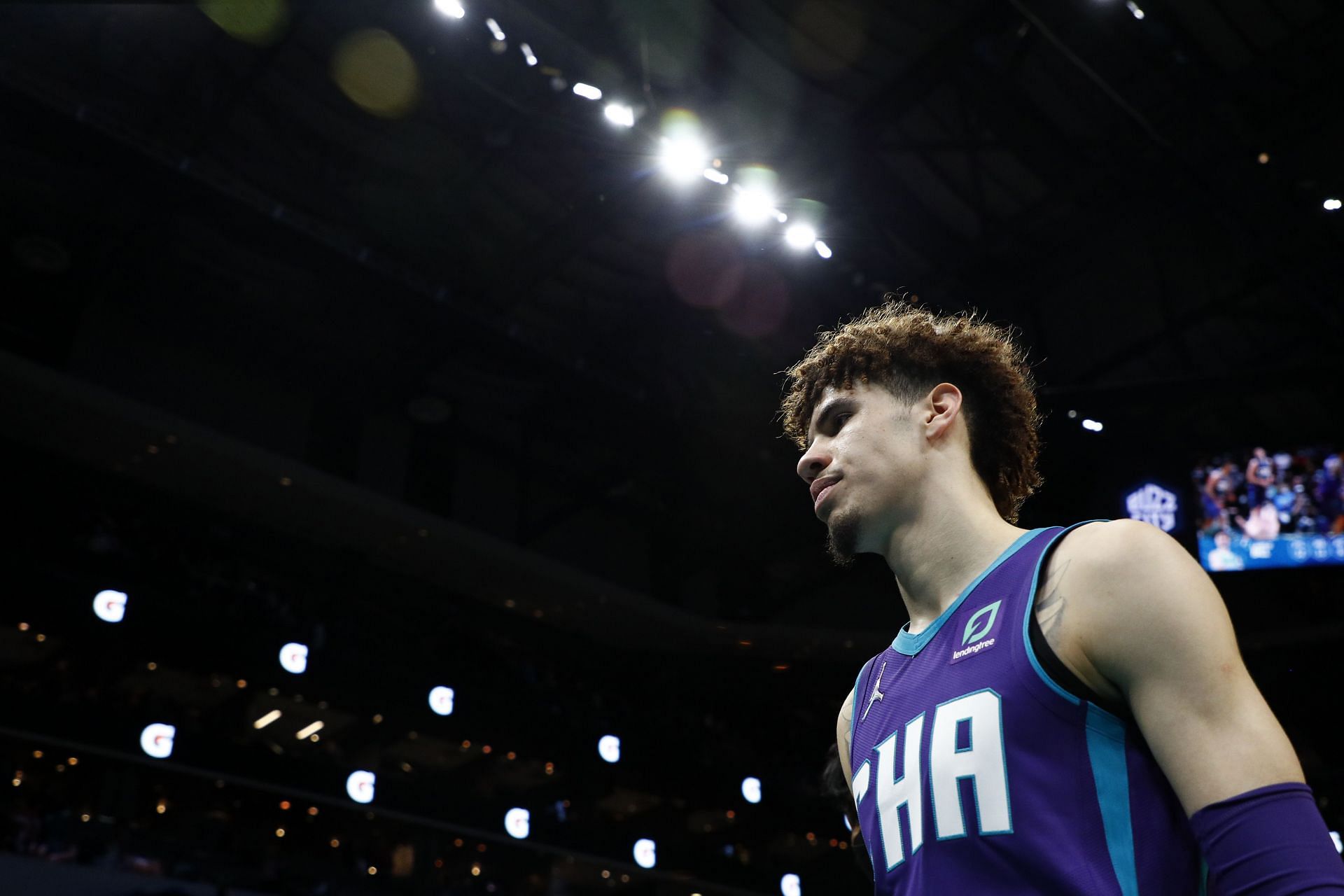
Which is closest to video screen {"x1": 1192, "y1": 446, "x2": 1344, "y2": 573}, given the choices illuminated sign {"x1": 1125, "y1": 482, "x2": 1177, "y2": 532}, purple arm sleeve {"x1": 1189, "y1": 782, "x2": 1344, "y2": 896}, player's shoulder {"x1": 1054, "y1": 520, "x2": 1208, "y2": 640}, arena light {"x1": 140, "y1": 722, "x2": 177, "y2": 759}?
illuminated sign {"x1": 1125, "y1": 482, "x2": 1177, "y2": 532}

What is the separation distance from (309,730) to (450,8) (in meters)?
6.37

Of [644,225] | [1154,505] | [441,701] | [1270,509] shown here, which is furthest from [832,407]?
[441,701]

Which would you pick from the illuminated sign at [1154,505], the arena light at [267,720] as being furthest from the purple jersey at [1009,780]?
the arena light at [267,720]

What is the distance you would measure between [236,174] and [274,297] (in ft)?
5.06

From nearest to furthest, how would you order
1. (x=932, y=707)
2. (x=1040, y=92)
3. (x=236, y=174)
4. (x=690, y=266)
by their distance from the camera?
(x=932, y=707) < (x=1040, y=92) < (x=236, y=174) < (x=690, y=266)

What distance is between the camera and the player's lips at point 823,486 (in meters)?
1.56

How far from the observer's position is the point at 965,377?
169 centimetres

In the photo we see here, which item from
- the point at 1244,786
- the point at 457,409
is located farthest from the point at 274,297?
the point at 1244,786

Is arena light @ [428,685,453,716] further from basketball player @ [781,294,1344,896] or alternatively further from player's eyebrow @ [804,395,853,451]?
player's eyebrow @ [804,395,853,451]

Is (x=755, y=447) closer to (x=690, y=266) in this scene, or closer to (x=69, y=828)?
(x=690, y=266)

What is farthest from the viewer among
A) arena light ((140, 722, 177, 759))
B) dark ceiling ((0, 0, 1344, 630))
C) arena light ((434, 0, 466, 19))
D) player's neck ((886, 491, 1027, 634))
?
arena light ((140, 722, 177, 759))

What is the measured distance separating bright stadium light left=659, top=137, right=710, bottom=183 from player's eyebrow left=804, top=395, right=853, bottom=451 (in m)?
5.71

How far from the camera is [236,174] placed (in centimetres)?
839

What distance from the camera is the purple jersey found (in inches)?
44.5
